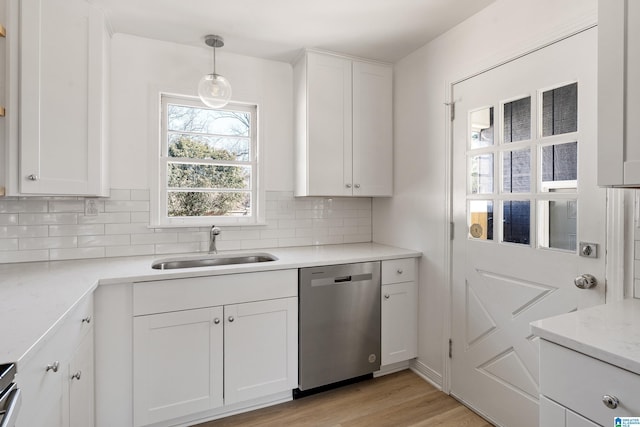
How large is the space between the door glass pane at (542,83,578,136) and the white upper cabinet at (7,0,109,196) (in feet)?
8.16

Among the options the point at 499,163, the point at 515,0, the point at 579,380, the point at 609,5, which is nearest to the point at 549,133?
the point at 499,163

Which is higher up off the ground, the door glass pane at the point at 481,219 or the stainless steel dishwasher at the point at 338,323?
the door glass pane at the point at 481,219

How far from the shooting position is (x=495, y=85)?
1974 millimetres

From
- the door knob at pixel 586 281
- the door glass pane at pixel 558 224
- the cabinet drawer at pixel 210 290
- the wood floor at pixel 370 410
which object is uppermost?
the door glass pane at pixel 558 224

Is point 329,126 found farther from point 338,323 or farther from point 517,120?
point 338,323

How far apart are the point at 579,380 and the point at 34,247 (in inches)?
112

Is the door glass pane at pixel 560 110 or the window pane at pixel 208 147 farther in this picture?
the window pane at pixel 208 147

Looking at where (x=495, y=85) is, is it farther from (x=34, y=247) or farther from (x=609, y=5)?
(x=34, y=247)

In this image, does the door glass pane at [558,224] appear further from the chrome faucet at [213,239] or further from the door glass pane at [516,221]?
the chrome faucet at [213,239]

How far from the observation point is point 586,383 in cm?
101

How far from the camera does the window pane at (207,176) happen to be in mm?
2561

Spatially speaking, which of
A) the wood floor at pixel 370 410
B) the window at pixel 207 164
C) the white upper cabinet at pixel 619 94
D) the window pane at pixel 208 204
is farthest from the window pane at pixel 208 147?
the white upper cabinet at pixel 619 94

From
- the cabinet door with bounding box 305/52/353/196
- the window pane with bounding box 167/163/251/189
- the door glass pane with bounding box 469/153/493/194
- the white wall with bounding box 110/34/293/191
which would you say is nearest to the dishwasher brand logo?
the door glass pane with bounding box 469/153/493/194

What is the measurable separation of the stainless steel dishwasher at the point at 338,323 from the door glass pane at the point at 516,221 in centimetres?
85
